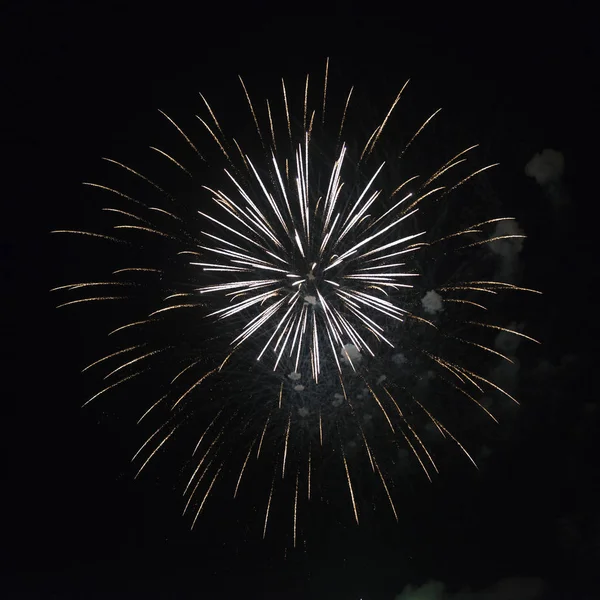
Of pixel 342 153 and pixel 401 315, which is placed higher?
pixel 342 153

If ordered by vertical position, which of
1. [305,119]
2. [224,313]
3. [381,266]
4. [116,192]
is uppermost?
[305,119]

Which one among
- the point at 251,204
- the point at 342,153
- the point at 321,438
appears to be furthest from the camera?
the point at 321,438

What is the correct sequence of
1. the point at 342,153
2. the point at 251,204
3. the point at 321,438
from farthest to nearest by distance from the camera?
the point at 321,438
the point at 251,204
the point at 342,153

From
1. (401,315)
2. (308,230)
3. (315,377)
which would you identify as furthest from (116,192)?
(401,315)

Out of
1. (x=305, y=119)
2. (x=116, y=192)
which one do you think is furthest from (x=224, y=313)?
(x=305, y=119)

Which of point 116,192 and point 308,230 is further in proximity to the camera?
point 116,192

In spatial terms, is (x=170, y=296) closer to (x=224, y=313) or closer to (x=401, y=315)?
(x=224, y=313)

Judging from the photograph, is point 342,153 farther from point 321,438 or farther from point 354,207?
point 321,438

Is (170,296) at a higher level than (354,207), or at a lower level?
lower

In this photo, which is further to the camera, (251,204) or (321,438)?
(321,438)
